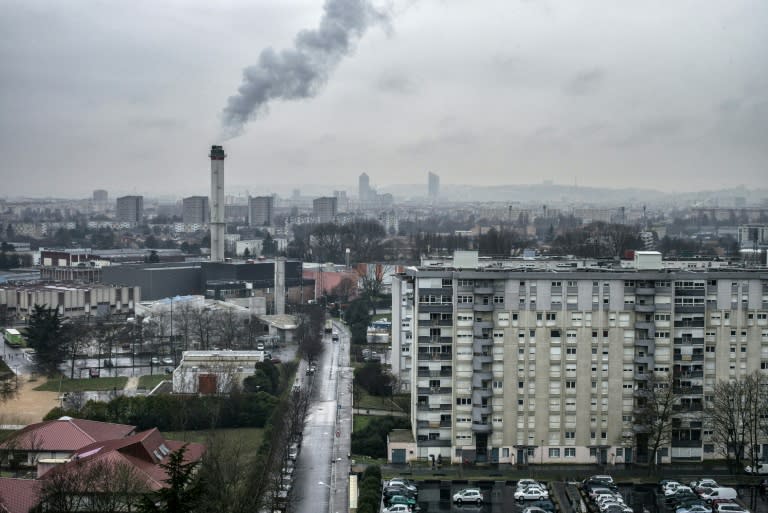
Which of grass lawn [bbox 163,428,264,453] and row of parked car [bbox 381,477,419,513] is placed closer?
row of parked car [bbox 381,477,419,513]

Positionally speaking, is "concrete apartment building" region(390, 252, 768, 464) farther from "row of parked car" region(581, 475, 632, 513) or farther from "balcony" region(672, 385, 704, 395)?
"row of parked car" region(581, 475, 632, 513)

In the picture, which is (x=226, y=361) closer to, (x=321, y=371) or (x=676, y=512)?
(x=321, y=371)

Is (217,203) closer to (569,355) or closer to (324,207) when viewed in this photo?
(569,355)

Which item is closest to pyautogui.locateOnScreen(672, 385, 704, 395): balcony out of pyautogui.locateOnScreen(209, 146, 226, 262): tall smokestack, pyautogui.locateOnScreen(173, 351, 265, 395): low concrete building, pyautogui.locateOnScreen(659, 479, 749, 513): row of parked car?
pyautogui.locateOnScreen(659, 479, 749, 513): row of parked car

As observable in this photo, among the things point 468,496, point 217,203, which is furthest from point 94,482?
point 217,203

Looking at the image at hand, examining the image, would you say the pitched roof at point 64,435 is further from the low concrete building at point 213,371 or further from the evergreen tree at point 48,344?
the evergreen tree at point 48,344

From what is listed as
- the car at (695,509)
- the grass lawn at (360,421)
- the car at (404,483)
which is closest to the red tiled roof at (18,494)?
the car at (404,483)
